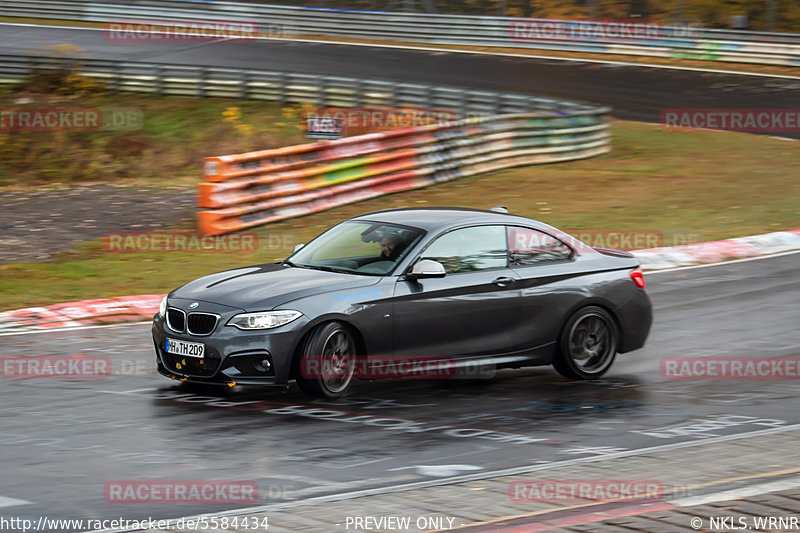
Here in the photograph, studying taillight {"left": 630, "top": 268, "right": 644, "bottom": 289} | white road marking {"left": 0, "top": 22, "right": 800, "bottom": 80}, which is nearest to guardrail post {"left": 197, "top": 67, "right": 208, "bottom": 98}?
white road marking {"left": 0, "top": 22, "right": 800, "bottom": 80}

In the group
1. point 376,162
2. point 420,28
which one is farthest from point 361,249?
point 420,28

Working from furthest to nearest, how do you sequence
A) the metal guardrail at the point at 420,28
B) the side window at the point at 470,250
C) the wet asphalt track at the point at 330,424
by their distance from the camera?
the metal guardrail at the point at 420,28 < the side window at the point at 470,250 < the wet asphalt track at the point at 330,424

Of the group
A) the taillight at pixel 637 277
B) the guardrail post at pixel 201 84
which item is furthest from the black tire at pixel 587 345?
the guardrail post at pixel 201 84

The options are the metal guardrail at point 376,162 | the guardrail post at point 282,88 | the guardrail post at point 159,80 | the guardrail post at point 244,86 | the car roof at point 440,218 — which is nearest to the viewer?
the car roof at point 440,218

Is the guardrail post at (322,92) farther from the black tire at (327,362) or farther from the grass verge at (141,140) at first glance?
the black tire at (327,362)

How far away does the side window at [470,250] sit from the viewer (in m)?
9.80

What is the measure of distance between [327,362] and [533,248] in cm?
233

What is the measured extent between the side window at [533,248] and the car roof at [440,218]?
9 centimetres

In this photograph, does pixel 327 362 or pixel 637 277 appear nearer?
pixel 327 362

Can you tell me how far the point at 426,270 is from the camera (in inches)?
372

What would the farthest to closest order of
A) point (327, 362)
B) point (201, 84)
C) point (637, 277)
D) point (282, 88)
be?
point (201, 84), point (282, 88), point (637, 277), point (327, 362)

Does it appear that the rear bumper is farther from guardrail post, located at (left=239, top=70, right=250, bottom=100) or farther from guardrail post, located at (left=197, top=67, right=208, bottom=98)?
guardrail post, located at (left=197, top=67, right=208, bottom=98)

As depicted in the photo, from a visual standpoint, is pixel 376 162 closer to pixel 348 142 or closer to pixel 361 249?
pixel 348 142

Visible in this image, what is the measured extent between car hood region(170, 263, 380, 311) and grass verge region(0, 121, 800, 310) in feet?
15.8
